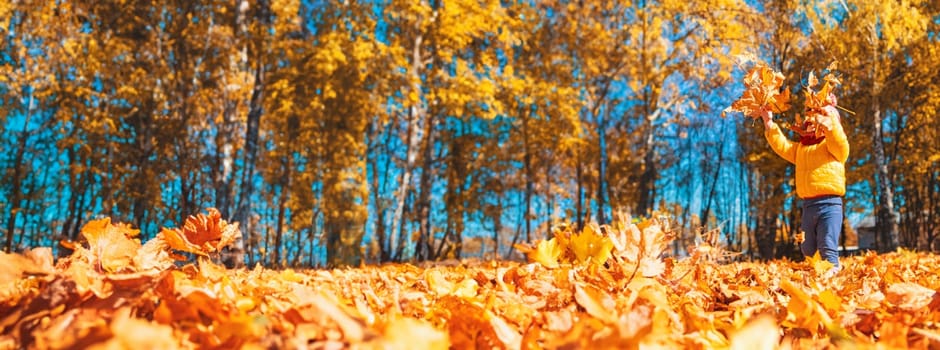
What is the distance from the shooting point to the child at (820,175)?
3.86 m

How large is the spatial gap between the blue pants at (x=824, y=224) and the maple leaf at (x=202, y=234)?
3868 mm

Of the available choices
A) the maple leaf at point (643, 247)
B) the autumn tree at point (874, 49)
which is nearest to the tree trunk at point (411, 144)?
the autumn tree at point (874, 49)

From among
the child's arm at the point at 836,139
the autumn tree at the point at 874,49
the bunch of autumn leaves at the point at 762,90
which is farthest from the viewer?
the autumn tree at the point at 874,49

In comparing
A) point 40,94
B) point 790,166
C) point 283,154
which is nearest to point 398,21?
point 283,154

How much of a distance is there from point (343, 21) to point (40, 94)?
750 centimetres

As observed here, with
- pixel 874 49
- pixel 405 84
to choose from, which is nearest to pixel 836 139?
pixel 405 84

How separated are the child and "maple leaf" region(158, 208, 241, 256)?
3.54 m

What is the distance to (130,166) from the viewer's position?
1611 cm

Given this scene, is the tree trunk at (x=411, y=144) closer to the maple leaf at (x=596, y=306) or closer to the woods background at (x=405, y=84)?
the woods background at (x=405, y=84)

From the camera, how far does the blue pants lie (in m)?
3.89

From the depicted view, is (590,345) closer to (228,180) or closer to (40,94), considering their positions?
(228,180)

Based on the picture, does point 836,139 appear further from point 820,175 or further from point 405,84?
point 405,84

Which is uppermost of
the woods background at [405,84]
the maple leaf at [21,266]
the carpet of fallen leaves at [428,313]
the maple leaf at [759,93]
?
the woods background at [405,84]

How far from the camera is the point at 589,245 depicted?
63.6 inches
